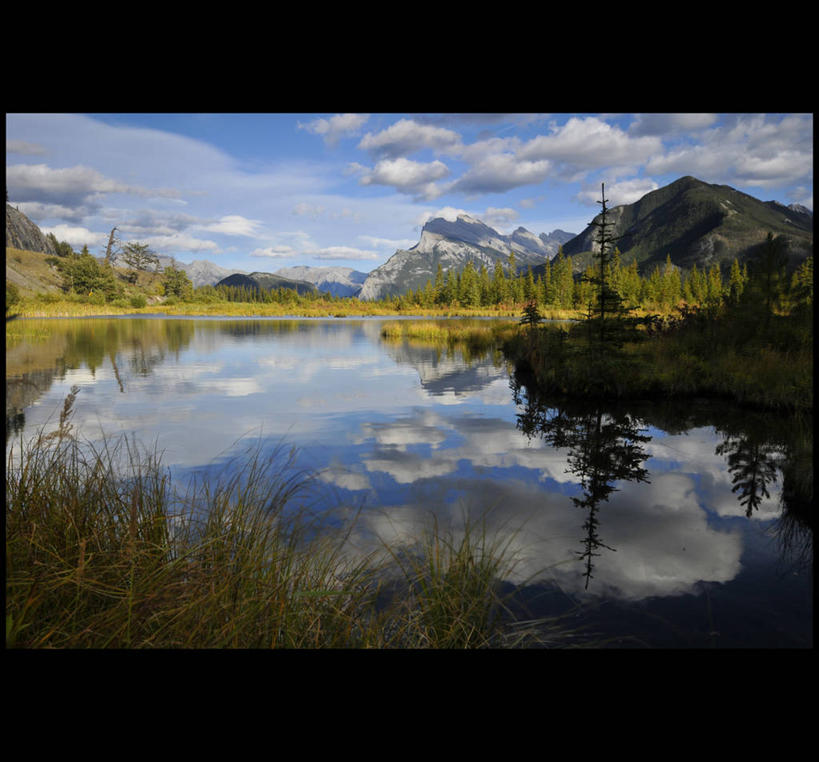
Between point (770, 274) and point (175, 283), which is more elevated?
point (175, 283)

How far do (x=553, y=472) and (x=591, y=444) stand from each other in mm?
2061

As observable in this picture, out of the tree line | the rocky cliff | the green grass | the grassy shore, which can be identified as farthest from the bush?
the rocky cliff

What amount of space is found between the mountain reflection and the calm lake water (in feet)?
0.15

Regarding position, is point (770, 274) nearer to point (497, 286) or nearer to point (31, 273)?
point (497, 286)

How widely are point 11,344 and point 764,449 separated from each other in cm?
3221

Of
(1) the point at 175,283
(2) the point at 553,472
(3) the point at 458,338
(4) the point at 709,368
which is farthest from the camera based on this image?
(1) the point at 175,283

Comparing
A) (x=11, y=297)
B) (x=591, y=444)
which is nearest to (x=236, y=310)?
(x=11, y=297)

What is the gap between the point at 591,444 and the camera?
10.1 metres

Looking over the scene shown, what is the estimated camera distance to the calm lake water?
4812mm

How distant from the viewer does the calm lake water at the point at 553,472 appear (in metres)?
4.81

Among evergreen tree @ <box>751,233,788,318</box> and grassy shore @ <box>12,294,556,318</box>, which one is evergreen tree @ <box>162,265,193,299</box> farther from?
evergreen tree @ <box>751,233,788,318</box>

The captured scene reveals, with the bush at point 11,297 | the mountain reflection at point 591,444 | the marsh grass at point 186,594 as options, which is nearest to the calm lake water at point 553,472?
the mountain reflection at point 591,444
